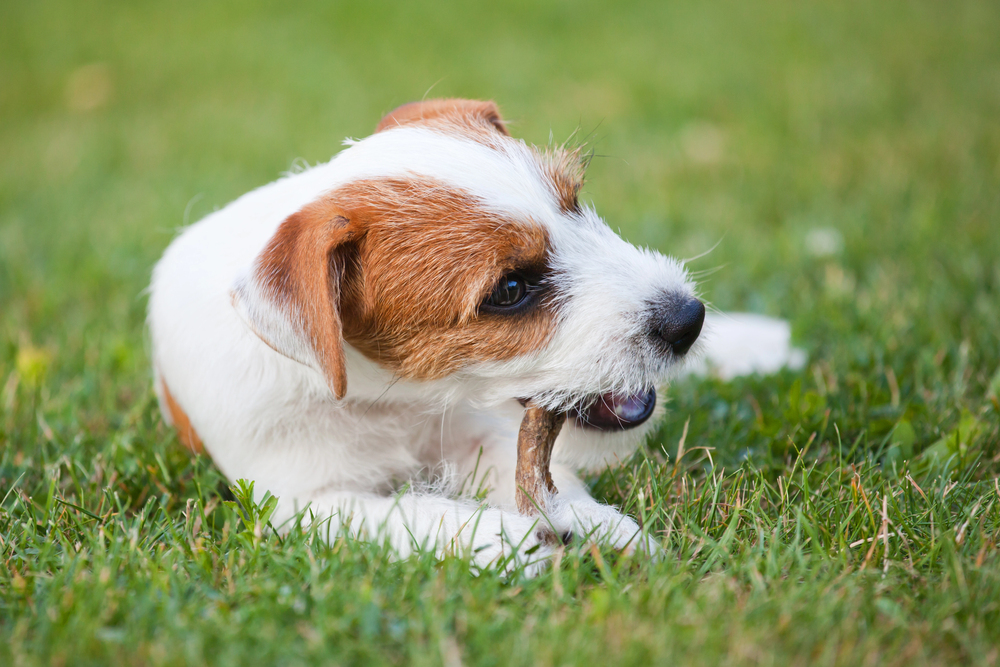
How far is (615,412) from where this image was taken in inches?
99.0

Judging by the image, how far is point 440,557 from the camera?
2217 millimetres

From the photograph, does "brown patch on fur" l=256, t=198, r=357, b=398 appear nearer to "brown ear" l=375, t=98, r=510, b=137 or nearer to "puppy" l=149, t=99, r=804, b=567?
"puppy" l=149, t=99, r=804, b=567

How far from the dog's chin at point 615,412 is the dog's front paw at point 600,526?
256 mm

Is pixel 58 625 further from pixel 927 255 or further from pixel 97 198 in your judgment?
pixel 97 198

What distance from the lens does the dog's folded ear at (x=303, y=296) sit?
2.12 meters

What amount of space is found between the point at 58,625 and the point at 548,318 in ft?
4.49

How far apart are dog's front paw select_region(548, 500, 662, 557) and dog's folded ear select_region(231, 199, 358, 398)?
69 cm

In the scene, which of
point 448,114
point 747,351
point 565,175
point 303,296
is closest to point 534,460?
point 303,296

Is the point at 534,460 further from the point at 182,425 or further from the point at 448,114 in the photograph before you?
the point at 182,425

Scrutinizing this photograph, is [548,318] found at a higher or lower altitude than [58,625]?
higher

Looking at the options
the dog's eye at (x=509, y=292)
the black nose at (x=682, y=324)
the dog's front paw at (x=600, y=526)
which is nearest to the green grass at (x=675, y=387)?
the dog's front paw at (x=600, y=526)

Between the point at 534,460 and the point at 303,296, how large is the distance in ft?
2.52

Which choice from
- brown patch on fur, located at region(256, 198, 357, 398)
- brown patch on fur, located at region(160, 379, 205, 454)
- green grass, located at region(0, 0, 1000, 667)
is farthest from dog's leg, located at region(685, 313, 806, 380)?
brown patch on fur, located at region(160, 379, 205, 454)

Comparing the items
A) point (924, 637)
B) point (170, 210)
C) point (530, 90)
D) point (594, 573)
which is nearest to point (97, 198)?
point (170, 210)
